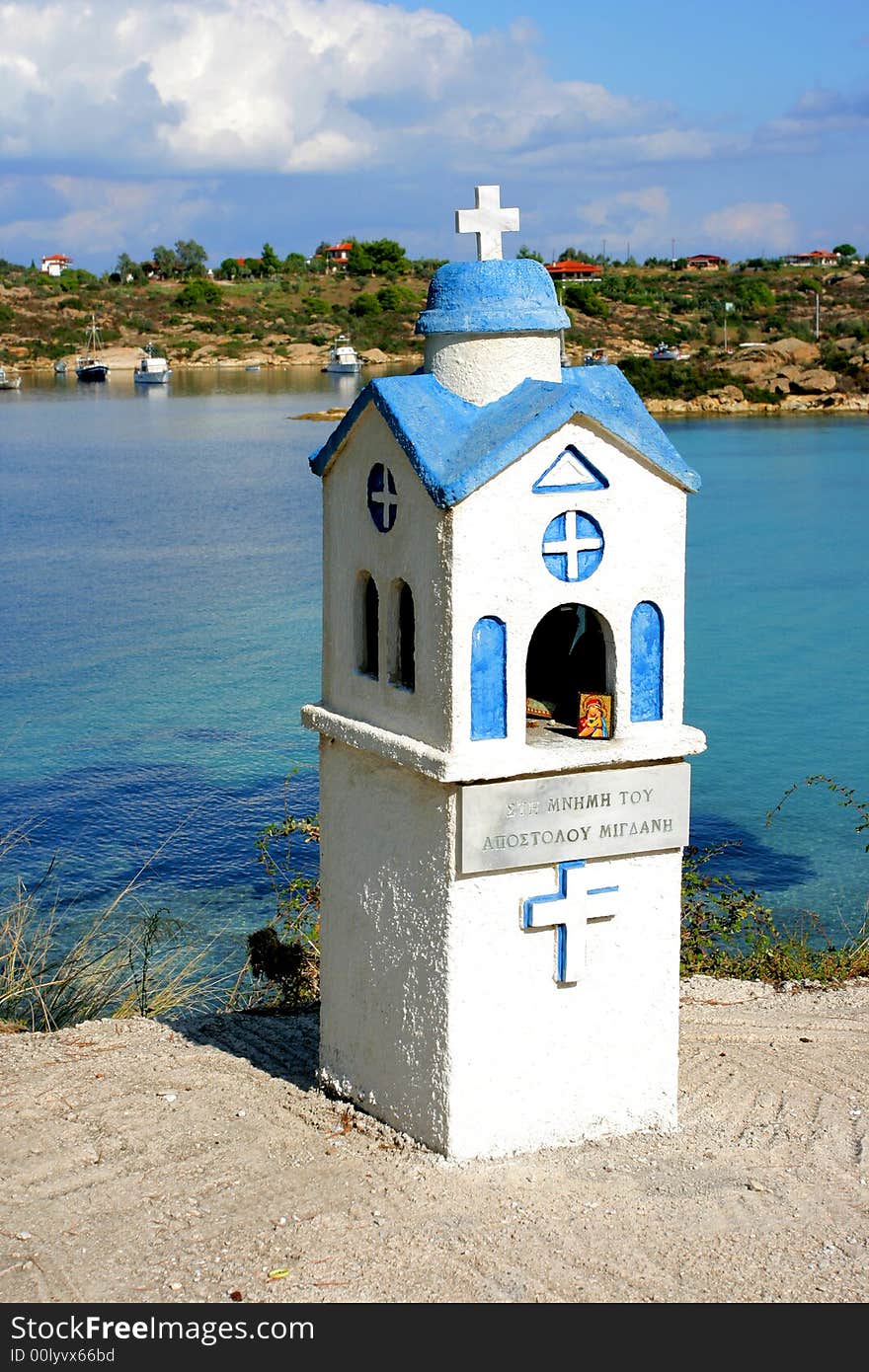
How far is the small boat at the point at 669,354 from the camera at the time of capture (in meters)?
65.0

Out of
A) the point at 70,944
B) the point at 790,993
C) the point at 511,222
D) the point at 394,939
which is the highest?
the point at 511,222

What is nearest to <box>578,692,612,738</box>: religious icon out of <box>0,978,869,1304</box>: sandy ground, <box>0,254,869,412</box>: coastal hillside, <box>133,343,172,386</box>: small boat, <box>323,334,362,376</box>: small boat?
<box>0,978,869,1304</box>: sandy ground

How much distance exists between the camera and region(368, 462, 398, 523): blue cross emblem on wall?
6074 mm

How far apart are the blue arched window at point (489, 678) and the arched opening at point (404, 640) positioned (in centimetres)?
40

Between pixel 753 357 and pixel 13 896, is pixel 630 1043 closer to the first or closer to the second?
pixel 13 896

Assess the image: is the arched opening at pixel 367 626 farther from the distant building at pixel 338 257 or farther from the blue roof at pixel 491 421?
the distant building at pixel 338 257

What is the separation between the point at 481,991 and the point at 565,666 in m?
1.44

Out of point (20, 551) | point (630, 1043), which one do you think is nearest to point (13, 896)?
point (630, 1043)

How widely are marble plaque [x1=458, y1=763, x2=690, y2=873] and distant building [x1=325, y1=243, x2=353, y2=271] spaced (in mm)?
99158

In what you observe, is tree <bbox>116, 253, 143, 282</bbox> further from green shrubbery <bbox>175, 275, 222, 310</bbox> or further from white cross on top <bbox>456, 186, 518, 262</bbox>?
white cross on top <bbox>456, 186, 518, 262</bbox>

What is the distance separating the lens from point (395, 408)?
6.00 metres

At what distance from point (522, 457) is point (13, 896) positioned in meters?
8.42

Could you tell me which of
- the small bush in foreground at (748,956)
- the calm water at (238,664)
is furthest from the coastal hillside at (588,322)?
the small bush in foreground at (748,956)

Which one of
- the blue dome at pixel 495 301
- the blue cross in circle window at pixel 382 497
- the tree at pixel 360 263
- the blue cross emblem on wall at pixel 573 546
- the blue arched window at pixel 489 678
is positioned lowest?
the blue arched window at pixel 489 678
